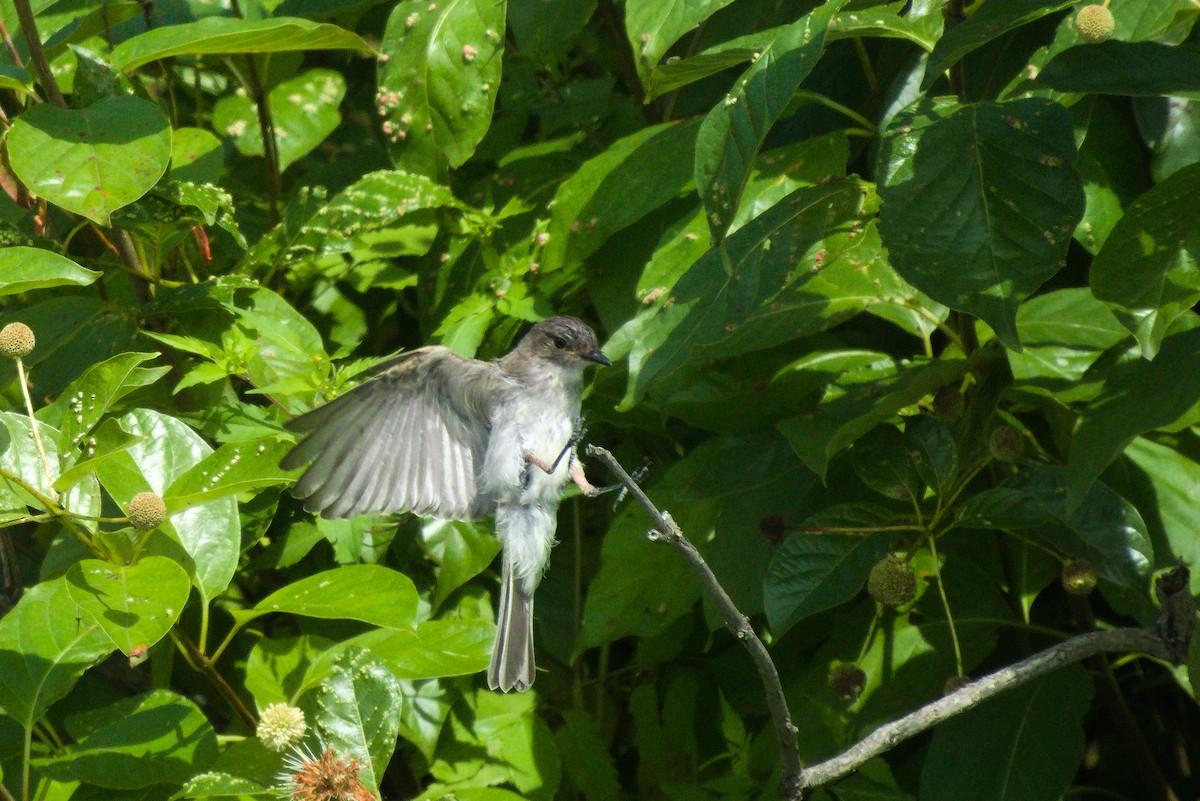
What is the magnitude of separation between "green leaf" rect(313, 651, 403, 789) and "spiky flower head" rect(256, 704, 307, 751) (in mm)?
91

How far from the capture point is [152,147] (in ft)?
8.07

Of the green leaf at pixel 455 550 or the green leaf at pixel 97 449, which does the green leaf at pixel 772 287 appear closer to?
the green leaf at pixel 455 550

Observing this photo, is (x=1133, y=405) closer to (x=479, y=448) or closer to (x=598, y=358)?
(x=598, y=358)

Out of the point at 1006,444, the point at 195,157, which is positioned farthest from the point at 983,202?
the point at 195,157

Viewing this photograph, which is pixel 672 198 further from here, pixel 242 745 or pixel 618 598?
pixel 242 745

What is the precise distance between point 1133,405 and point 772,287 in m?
0.68

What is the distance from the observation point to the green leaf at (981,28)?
1958mm

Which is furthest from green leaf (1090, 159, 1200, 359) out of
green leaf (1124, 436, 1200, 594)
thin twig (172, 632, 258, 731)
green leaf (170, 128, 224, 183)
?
green leaf (170, 128, 224, 183)

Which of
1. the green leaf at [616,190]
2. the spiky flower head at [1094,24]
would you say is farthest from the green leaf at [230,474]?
the spiky flower head at [1094,24]

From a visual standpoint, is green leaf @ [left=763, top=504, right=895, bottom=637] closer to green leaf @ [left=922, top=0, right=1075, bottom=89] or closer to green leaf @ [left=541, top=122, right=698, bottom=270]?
green leaf @ [left=541, top=122, right=698, bottom=270]

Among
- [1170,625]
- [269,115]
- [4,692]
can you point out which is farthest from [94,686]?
[1170,625]

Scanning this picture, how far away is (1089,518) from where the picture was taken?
2.32 metres

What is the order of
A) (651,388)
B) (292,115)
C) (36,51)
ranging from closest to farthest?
(36,51), (651,388), (292,115)

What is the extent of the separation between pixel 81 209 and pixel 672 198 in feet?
4.04
